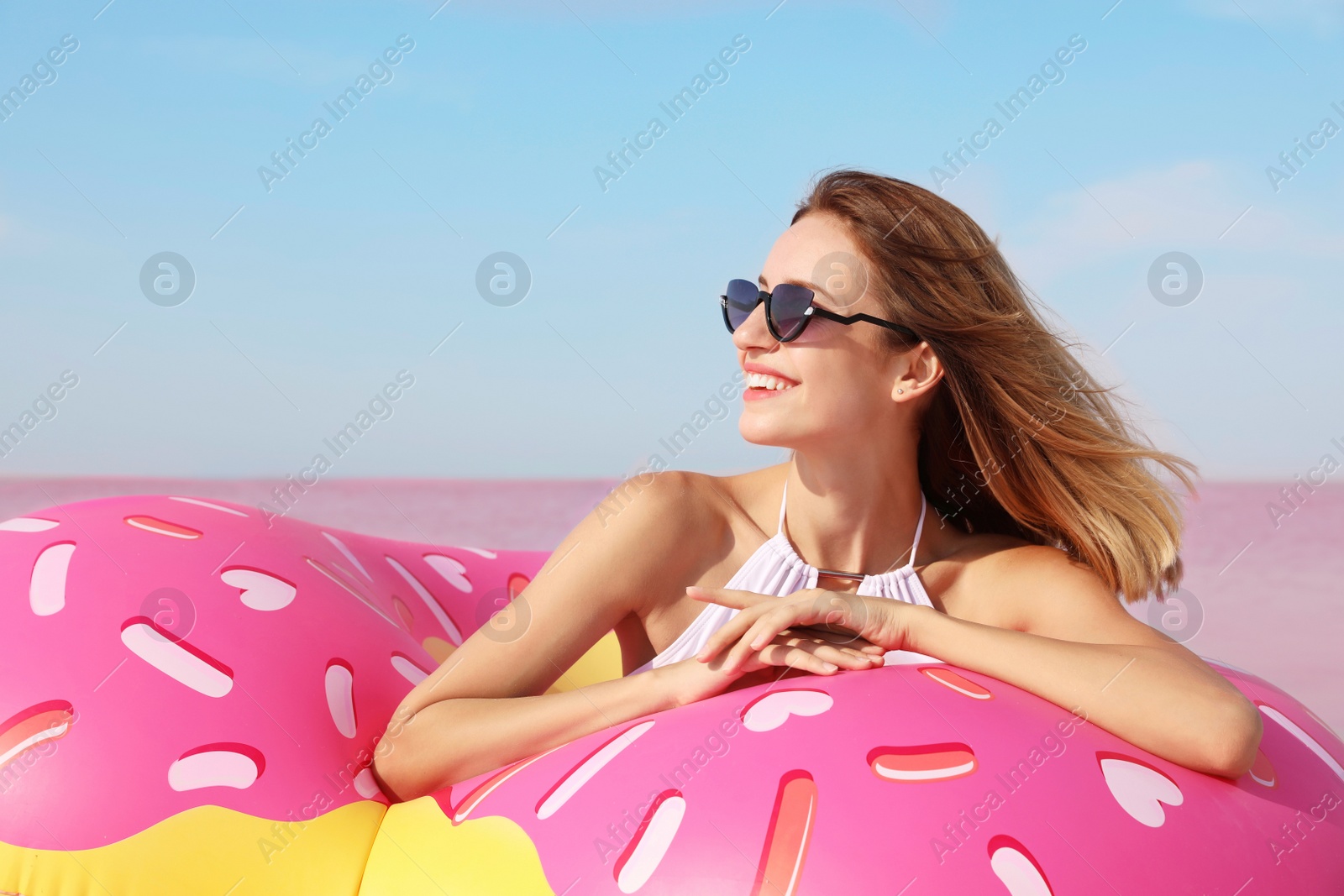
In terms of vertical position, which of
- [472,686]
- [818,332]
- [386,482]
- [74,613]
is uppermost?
[818,332]

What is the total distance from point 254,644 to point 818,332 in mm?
1156

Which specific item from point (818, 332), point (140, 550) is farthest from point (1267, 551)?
point (140, 550)

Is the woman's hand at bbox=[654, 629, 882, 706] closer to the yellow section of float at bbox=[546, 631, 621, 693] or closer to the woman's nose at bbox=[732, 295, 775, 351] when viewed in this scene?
the woman's nose at bbox=[732, 295, 775, 351]

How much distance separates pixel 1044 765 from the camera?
161cm

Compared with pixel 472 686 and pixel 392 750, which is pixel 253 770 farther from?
pixel 472 686

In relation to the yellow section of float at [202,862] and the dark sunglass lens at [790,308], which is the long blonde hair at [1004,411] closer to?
the dark sunglass lens at [790,308]

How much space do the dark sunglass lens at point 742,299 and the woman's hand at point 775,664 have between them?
2.02ft

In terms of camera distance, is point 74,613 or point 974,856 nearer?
point 974,856

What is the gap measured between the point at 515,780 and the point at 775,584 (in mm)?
659

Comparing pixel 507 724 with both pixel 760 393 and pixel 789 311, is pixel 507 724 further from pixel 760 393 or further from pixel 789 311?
pixel 789 311

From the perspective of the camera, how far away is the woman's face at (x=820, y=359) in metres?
2.11

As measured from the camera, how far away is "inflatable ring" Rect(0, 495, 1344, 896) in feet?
4.99

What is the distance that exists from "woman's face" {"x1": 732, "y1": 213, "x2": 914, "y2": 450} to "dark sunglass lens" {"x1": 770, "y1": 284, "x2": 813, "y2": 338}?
19mm

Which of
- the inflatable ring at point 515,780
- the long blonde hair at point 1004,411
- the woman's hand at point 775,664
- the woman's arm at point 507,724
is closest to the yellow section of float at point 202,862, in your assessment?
the inflatable ring at point 515,780
